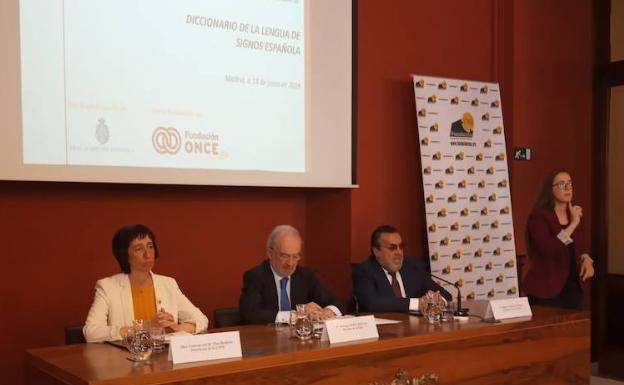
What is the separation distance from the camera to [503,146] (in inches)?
209

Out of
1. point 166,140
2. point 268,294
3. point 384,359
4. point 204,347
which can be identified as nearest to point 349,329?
point 384,359

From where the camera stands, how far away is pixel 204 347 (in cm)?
230

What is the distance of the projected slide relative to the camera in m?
3.62

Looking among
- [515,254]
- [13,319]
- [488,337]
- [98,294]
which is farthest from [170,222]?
[515,254]

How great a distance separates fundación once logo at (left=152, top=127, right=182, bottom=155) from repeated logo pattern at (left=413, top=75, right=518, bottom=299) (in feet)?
5.66

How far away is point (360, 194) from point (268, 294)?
1583mm

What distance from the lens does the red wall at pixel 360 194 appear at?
3949mm

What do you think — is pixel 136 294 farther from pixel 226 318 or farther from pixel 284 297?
pixel 284 297

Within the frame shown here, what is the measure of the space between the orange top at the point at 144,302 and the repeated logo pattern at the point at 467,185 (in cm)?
228

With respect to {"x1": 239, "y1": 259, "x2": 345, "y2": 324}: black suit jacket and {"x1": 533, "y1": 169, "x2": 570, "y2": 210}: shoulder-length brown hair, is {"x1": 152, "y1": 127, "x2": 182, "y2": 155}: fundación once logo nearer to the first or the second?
{"x1": 239, "y1": 259, "x2": 345, "y2": 324}: black suit jacket

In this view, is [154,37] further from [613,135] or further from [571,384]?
[613,135]

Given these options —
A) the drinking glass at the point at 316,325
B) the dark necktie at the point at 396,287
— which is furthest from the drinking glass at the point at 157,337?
the dark necktie at the point at 396,287

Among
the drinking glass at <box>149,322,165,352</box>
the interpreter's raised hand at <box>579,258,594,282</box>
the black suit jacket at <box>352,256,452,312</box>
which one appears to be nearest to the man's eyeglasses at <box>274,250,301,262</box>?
the black suit jacket at <box>352,256,452,312</box>

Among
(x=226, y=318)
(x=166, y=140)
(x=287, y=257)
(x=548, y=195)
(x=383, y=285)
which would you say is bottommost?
(x=226, y=318)
